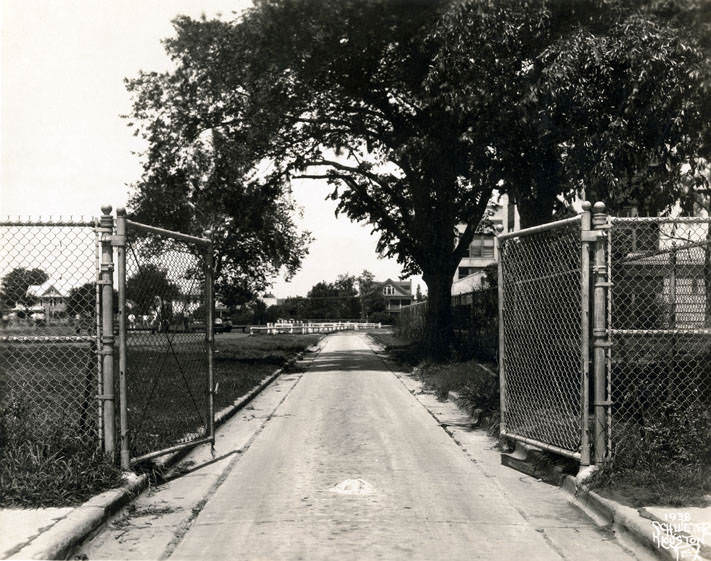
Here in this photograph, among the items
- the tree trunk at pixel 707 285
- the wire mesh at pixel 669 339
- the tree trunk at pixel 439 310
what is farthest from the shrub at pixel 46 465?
the tree trunk at pixel 439 310

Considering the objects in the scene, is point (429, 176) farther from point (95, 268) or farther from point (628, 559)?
point (628, 559)

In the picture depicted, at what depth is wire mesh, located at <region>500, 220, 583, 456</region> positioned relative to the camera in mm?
7719

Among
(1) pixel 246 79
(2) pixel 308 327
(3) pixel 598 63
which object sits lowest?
(2) pixel 308 327

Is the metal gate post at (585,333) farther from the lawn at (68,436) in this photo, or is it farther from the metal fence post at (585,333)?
the lawn at (68,436)

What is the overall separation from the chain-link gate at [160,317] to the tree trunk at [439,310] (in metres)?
13.7

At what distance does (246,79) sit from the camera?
1988cm

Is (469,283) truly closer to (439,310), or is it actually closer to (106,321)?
(439,310)

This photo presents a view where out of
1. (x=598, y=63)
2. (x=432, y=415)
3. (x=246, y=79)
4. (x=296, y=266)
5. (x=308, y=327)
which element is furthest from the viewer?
(x=308, y=327)

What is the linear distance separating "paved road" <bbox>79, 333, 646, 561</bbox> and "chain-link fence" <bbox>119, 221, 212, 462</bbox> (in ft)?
2.87

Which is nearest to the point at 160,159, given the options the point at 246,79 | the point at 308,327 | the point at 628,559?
the point at 246,79

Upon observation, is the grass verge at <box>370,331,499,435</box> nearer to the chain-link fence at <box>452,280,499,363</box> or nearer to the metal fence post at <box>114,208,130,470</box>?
the chain-link fence at <box>452,280,499,363</box>

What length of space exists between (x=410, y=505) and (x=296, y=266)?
40.6m

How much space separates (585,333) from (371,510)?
7.68 feet

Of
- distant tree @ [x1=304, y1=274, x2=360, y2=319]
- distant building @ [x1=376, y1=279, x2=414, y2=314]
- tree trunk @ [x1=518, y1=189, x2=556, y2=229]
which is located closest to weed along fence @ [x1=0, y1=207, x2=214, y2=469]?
tree trunk @ [x1=518, y1=189, x2=556, y2=229]
